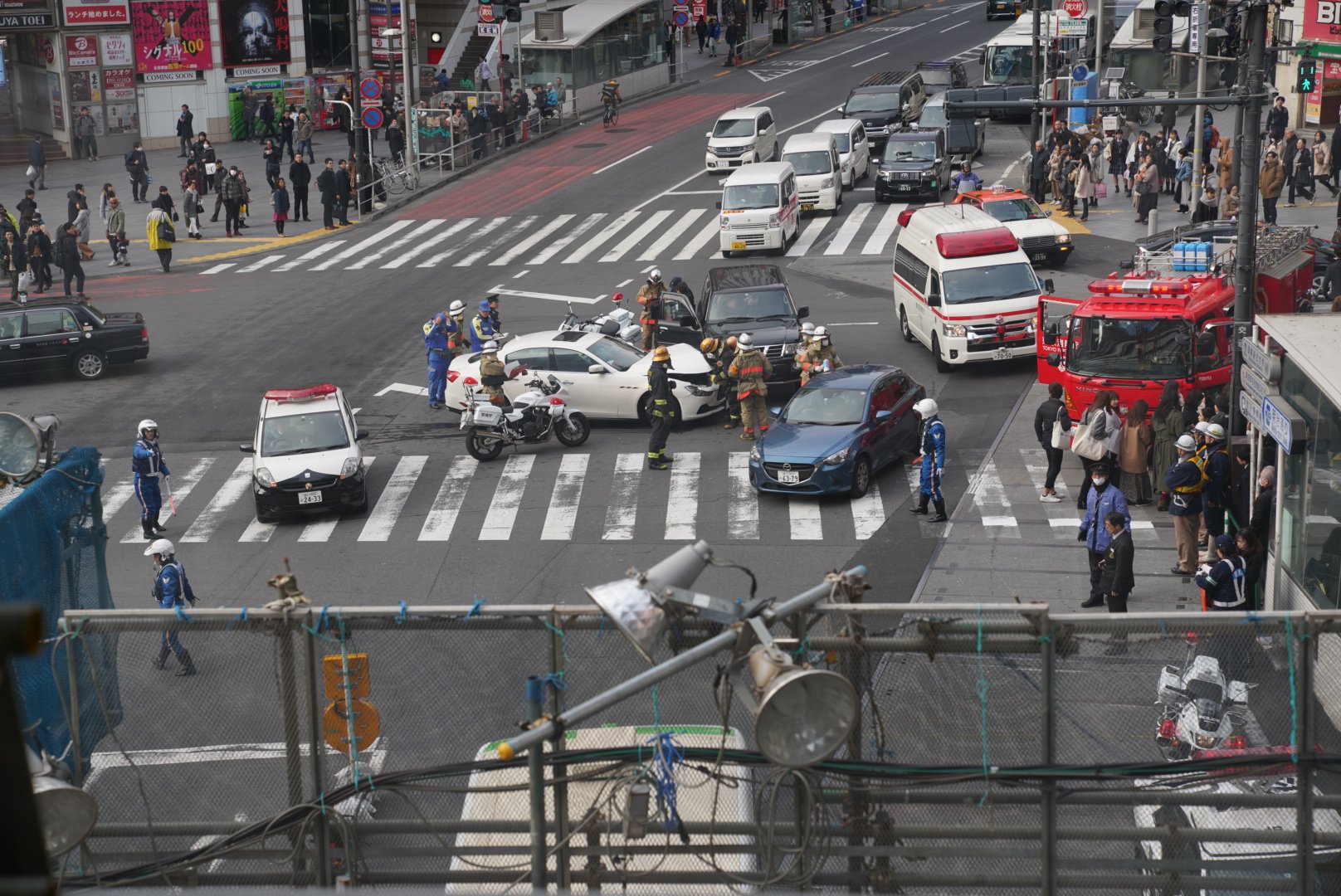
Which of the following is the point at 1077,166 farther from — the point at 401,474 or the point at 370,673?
the point at 370,673

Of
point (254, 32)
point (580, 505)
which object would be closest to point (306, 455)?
point (580, 505)

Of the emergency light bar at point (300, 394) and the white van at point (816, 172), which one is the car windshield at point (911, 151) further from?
the emergency light bar at point (300, 394)

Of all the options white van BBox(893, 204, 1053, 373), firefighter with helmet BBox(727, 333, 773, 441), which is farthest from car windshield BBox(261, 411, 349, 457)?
A: white van BBox(893, 204, 1053, 373)

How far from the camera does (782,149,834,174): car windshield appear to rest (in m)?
42.2

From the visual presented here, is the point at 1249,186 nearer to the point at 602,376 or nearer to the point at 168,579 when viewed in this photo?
the point at 602,376

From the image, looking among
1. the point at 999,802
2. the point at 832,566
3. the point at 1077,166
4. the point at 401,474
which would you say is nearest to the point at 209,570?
the point at 401,474

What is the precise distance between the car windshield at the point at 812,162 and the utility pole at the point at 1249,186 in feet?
73.7

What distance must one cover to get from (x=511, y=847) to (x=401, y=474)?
16.7 meters

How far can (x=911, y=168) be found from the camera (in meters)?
42.3

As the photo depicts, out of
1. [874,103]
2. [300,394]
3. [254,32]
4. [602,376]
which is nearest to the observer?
[300,394]

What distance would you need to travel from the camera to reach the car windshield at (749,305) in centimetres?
2855

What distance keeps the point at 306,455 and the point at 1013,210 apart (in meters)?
19.1

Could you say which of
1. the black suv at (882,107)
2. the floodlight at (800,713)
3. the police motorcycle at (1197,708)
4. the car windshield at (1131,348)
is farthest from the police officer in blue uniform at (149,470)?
the black suv at (882,107)

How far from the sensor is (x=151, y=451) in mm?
21766
